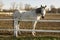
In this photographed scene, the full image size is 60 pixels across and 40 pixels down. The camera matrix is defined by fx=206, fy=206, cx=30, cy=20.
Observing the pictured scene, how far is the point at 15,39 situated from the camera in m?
9.42

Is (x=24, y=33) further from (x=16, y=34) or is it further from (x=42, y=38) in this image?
(x=42, y=38)

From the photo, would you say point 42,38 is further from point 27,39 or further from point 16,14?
point 16,14

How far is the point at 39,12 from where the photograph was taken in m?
11.1

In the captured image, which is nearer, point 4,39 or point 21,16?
point 4,39

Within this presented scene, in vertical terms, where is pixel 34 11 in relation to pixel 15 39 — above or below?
above

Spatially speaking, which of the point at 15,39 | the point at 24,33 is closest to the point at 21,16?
the point at 24,33

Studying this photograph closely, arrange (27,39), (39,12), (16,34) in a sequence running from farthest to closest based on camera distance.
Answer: (39,12) → (16,34) → (27,39)

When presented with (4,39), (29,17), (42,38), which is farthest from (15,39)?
(29,17)

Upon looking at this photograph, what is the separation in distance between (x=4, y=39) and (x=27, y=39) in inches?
42.5

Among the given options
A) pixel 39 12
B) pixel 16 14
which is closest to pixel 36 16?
pixel 39 12

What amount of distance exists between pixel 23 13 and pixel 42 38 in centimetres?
212

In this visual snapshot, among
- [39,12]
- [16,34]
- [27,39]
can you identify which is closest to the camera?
[27,39]

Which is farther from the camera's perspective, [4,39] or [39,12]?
[39,12]

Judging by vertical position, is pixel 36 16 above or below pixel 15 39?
above
